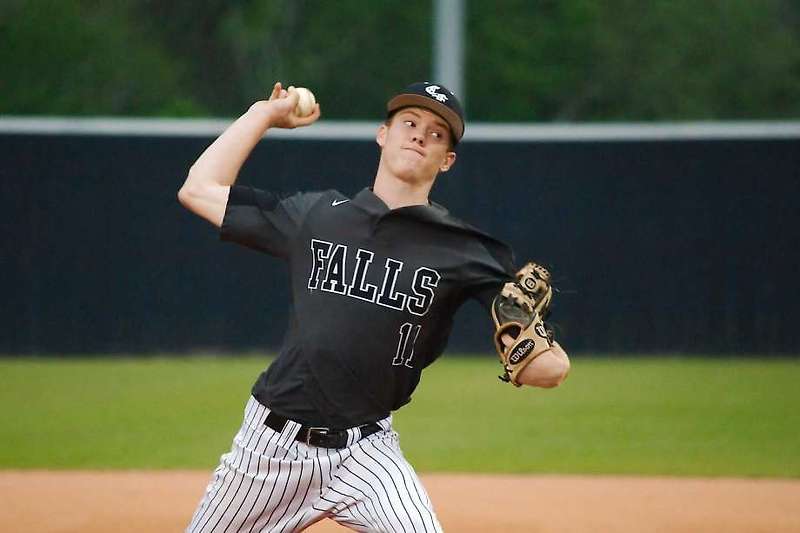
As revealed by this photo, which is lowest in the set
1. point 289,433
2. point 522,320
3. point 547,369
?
point 289,433

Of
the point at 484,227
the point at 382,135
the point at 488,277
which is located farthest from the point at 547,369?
the point at 484,227

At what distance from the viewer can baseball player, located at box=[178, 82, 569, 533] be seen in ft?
12.7

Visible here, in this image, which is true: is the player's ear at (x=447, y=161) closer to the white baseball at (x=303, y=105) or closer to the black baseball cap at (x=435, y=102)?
the black baseball cap at (x=435, y=102)

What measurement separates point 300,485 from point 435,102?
1.20 m

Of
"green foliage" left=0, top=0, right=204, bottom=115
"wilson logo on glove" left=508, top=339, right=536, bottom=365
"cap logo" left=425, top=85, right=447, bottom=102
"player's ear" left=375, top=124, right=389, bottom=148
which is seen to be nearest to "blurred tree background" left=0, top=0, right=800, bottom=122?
"green foliage" left=0, top=0, right=204, bottom=115

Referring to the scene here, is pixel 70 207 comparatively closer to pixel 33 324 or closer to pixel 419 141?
pixel 33 324

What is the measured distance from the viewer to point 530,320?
3686 mm

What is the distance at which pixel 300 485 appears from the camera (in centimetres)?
389

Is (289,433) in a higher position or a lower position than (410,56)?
lower

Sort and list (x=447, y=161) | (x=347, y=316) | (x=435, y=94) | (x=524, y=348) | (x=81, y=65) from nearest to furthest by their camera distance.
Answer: (x=524, y=348) < (x=347, y=316) < (x=435, y=94) < (x=447, y=161) < (x=81, y=65)

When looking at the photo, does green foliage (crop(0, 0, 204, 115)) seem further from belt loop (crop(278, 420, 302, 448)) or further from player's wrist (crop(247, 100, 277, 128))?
belt loop (crop(278, 420, 302, 448))

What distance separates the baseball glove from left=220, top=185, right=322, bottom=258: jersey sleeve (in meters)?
0.67

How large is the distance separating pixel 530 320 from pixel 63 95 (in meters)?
11.1

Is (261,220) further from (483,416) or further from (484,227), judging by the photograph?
(484,227)
